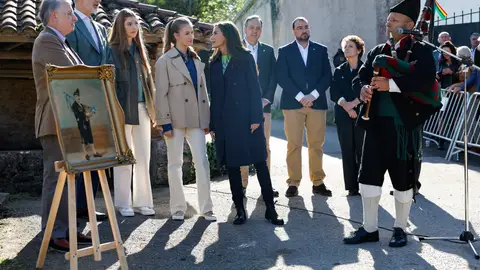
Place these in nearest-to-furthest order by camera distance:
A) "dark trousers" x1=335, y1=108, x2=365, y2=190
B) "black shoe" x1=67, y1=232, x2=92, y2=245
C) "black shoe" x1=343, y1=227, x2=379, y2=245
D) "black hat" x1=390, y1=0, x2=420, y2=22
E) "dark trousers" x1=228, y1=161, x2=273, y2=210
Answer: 1. "black hat" x1=390, y1=0, x2=420, y2=22
2. "black shoe" x1=343, y1=227, x2=379, y2=245
3. "black shoe" x1=67, y1=232, x2=92, y2=245
4. "dark trousers" x1=228, y1=161, x2=273, y2=210
5. "dark trousers" x1=335, y1=108, x2=365, y2=190

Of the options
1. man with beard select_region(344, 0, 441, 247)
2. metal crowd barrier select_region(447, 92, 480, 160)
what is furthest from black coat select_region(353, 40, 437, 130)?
Result: metal crowd barrier select_region(447, 92, 480, 160)

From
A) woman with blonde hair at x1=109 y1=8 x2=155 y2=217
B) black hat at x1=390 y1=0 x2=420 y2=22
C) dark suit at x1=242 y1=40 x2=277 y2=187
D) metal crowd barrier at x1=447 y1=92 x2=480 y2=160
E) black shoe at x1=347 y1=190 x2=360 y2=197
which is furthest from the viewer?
metal crowd barrier at x1=447 y1=92 x2=480 y2=160

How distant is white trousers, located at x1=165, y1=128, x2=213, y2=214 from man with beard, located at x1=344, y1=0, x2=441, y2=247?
5.49 ft

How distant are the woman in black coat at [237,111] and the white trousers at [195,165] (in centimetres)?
21

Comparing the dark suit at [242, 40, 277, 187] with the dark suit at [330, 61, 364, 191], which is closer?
the dark suit at [330, 61, 364, 191]

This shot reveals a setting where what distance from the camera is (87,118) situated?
191 inches

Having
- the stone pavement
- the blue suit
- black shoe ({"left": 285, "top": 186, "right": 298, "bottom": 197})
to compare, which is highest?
the blue suit

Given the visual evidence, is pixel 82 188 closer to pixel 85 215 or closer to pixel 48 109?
pixel 85 215

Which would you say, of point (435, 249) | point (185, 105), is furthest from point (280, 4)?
point (435, 249)

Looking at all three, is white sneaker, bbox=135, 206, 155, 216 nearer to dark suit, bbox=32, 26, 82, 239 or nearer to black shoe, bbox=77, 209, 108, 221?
black shoe, bbox=77, 209, 108, 221

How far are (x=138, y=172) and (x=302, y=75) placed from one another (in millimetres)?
2219

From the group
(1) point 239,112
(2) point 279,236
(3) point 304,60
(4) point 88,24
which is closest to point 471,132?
(3) point 304,60

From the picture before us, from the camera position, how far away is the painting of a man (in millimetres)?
4797

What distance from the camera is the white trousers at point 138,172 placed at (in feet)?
22.5
